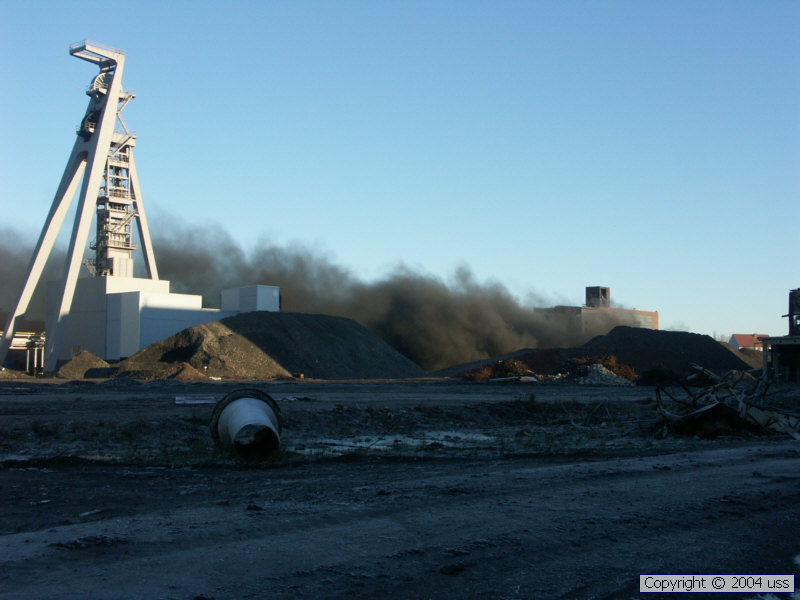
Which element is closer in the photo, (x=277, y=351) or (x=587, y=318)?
(x=277, y=351)

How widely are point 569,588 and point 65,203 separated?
199ft

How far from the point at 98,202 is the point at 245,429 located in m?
55.7

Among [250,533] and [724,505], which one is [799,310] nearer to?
[724,505]

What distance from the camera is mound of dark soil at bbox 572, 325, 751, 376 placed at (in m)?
55.7

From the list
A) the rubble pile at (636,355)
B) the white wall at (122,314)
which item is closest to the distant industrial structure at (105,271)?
the white wall at (122,314)

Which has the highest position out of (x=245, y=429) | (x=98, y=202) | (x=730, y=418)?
(x=98, y=202)

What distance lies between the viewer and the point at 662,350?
189 feet

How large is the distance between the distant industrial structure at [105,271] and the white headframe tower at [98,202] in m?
0.08

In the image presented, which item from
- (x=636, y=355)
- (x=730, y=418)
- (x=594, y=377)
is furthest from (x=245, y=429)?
(x=636, y=355)

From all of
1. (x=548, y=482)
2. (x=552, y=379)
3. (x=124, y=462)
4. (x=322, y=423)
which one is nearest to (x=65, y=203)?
(x=552, y=379)

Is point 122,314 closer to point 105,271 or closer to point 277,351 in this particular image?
point 105,271

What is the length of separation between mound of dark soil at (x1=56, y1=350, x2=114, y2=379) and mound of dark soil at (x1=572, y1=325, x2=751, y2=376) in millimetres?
35992

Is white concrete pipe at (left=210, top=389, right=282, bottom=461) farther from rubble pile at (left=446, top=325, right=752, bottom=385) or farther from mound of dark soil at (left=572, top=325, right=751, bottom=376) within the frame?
mound of dark soil at (left=572, top=325, right=751, bottom=376)

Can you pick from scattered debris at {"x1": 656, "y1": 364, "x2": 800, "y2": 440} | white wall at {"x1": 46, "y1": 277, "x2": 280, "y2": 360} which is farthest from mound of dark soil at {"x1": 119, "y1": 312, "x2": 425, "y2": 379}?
scattered debris at {"x1": 656, "y1": 364, "x2": 800, "y2": 440}
